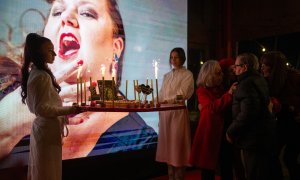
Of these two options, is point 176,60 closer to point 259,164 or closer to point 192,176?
point 259,164

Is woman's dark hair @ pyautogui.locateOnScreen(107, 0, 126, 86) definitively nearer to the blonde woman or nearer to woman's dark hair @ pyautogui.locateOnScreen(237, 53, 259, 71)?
the blonde woman

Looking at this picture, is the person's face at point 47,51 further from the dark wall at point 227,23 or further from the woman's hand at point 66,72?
the dark wall at point 227,23

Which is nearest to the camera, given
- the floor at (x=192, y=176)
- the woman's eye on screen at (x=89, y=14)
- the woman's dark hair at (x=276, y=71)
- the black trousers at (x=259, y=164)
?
the black trousers at (x=259, y=164)

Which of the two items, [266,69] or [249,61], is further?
[266,69]

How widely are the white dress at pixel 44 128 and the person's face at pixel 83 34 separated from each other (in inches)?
41.5

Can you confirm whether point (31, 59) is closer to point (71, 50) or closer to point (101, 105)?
point (101, 105)

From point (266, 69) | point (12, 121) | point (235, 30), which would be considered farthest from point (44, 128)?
point (235, 30)

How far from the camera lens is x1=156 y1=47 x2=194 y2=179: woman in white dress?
314 centimetres

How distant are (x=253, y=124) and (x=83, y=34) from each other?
204cm

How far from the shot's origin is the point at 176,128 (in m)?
3.15

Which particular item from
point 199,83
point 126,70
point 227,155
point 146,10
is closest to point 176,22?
point 146,10

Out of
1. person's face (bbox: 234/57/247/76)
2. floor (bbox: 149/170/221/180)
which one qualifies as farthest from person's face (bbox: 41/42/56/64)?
floor (bbox: 149/170/221/180)

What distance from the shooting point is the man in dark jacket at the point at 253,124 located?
2375 mm

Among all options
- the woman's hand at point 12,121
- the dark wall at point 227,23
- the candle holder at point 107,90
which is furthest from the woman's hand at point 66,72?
the dark wall at point 227,23
